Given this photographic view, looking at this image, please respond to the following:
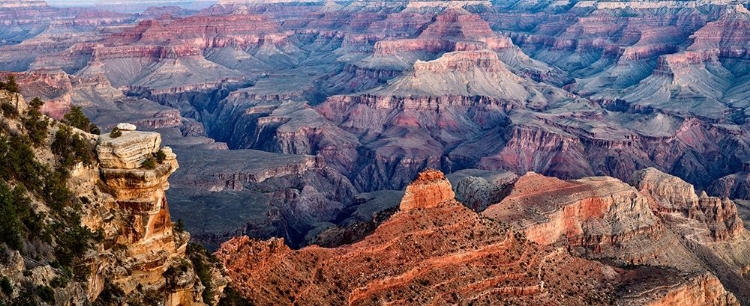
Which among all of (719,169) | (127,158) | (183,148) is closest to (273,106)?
(183,148)

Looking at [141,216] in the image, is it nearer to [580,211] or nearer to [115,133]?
[115,133]

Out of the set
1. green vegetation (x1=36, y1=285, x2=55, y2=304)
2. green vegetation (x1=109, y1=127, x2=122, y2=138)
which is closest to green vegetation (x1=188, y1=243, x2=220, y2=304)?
green vegetation (x1=109, y1=127, x2=122, y2=138)

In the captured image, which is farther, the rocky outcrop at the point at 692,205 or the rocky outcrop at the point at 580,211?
the rocky outcrop at the point at 692,205

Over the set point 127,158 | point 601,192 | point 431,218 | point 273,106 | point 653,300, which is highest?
point 127,158

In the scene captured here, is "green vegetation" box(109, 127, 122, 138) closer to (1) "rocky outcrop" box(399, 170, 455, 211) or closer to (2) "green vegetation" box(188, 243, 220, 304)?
(2) "green vegetation" box(188, 243, 220, 304)

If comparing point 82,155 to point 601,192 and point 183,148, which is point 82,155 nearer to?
point 601,192

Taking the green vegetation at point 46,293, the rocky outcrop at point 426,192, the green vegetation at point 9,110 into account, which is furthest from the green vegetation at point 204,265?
the rocky outcrop at point 426,192

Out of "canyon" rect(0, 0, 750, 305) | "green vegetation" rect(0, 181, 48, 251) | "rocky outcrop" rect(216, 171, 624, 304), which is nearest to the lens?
"green vegetation" rect(0, 181, 48, 251)

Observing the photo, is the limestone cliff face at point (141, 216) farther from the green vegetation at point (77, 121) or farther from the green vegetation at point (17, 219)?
the green vegetation at point (77, 121)
